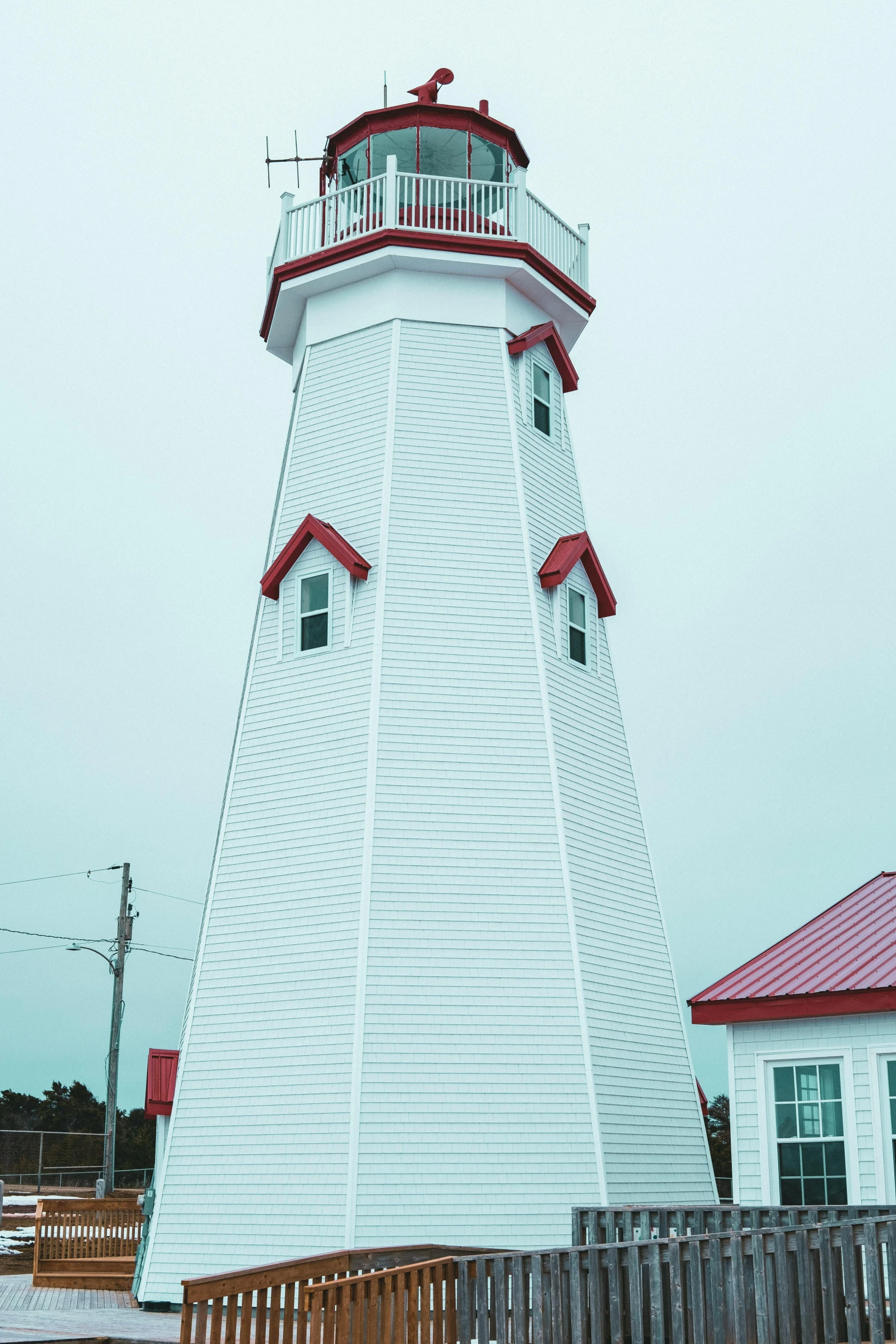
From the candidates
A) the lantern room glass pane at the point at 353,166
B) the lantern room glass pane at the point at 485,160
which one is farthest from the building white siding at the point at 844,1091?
the lantern room glass pane at the point at 353,166

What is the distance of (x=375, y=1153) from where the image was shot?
1399 centimetres

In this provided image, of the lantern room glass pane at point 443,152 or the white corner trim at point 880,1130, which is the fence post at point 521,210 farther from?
the white corner trim at point 880,1130

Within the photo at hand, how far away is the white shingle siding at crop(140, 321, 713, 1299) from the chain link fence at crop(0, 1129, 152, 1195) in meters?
21.5

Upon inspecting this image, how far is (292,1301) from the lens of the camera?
10320 mm

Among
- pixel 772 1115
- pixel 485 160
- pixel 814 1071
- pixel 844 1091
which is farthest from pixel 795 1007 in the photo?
pixel 485 160

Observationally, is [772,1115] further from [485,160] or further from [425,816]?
[485,160]

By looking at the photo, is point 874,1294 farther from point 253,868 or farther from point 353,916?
point 253,868

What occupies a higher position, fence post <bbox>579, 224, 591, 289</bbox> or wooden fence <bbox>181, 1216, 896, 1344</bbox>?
fence post <bbox>579, 224, 591, 289</bbox>

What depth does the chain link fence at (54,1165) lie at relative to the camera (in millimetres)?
36438

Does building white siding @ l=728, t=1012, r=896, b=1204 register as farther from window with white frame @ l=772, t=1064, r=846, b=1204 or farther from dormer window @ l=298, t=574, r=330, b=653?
dormer window @ l=298, t=574, r=330, b=653

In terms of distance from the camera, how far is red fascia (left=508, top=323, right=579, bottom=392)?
18.5m

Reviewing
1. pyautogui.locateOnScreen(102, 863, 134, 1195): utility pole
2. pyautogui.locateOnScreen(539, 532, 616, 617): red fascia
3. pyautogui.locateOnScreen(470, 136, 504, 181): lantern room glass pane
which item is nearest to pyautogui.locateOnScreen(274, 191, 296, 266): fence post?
pyautogui.locateOnScreen(470, 136, 504, 181): lantern room glass pane

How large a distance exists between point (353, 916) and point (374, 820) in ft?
3.49

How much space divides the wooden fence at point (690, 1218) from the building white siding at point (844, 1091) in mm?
392
